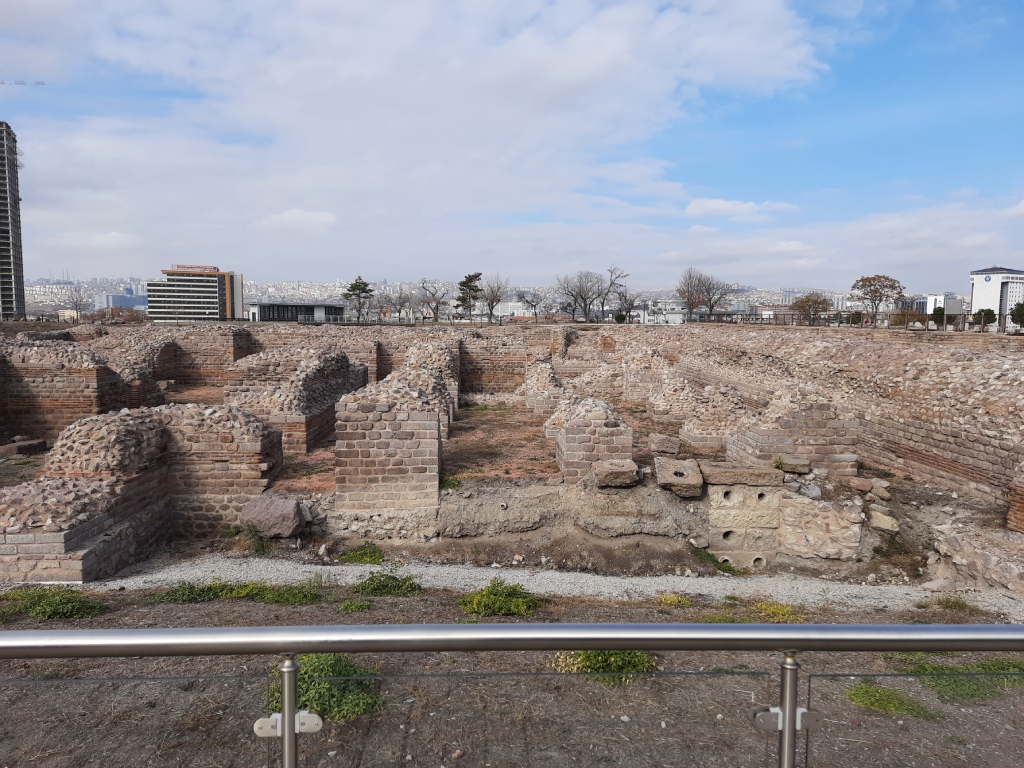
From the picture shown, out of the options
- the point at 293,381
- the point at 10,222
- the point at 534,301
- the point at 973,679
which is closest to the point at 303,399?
the point at 293,381

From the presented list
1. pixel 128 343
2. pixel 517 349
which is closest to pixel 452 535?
pixel 517 349

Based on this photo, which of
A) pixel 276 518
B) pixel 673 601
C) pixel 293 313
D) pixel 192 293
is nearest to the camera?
pixel 673 601

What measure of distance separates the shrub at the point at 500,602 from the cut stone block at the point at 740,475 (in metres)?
3.27

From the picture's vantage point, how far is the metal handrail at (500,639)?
145cm

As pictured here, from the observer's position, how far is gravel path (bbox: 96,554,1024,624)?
5.87 metres

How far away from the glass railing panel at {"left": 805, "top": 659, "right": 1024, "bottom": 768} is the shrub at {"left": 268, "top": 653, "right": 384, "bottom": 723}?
1546mm

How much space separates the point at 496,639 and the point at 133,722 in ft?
Answer: 5.47

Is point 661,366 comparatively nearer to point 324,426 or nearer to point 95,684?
point 324,426

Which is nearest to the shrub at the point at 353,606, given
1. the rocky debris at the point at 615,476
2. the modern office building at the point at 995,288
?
the rocky debris at the point at 615,476

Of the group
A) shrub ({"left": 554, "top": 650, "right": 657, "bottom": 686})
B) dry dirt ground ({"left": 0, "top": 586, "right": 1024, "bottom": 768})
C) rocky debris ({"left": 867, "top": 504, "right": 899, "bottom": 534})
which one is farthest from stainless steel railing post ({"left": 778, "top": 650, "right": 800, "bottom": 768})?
rocky debris ({"left": 867, "top": 504, "right": 899, "bottom": 534})

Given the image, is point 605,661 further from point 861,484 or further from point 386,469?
point 861,484

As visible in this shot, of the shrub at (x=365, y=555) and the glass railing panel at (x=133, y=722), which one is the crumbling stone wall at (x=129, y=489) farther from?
the glass railing panel at (x=133, y=722)

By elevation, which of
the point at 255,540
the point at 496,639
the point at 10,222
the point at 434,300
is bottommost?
the point at 255,540

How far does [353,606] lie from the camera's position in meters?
5.00
